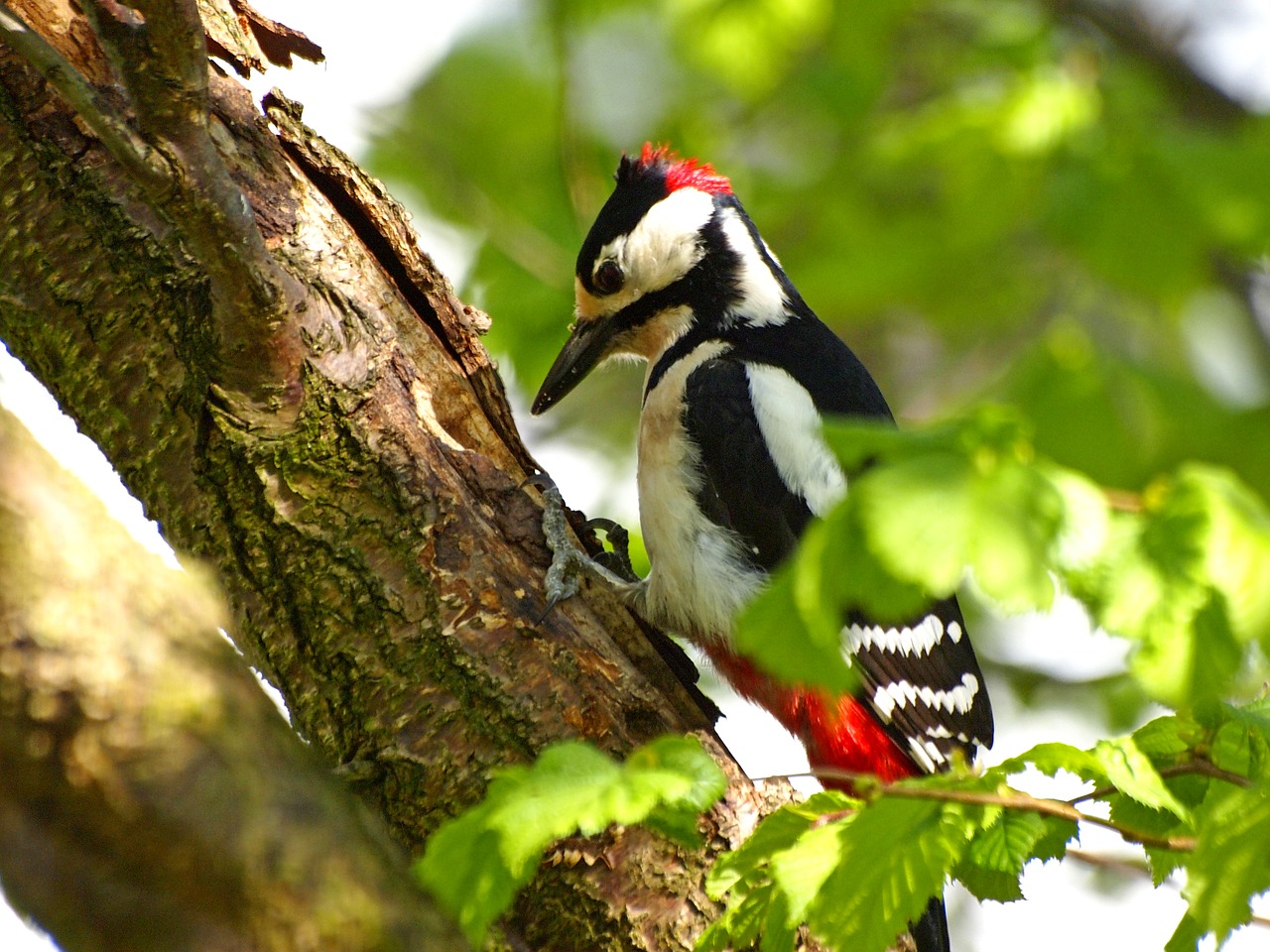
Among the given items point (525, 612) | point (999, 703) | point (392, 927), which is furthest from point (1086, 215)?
point (392, 927)

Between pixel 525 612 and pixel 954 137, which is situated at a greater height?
pixel 954 137

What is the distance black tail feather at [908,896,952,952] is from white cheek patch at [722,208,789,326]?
1.54 metres

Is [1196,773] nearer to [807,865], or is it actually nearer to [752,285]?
[807,865]

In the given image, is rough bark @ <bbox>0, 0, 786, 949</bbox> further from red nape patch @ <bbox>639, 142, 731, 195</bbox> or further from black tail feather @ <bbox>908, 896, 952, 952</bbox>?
red nape patch @ <bbox>639, 142, 731, 195</bbox>

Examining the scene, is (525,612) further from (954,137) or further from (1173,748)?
(954,137)

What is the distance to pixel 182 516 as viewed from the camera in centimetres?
220

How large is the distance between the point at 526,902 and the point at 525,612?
0.46m

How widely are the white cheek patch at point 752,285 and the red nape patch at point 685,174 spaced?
14 centimetres

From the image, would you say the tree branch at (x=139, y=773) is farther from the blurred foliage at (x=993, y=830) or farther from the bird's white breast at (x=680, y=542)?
the bird's white breast at (x=680, y=542)

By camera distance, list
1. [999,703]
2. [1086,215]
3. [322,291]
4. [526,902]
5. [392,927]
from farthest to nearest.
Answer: [999,703] < [1086,215] < [322,291] < [526,902] < [392,927]

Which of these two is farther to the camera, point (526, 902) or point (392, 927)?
point (526, 902)

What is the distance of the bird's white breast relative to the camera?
2.93 m

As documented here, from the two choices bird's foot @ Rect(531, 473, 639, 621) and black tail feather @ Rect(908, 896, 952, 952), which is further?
black tail feather @ Rect(908, 896, 952, 952)

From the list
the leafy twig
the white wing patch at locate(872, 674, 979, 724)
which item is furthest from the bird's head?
the leafy twig
